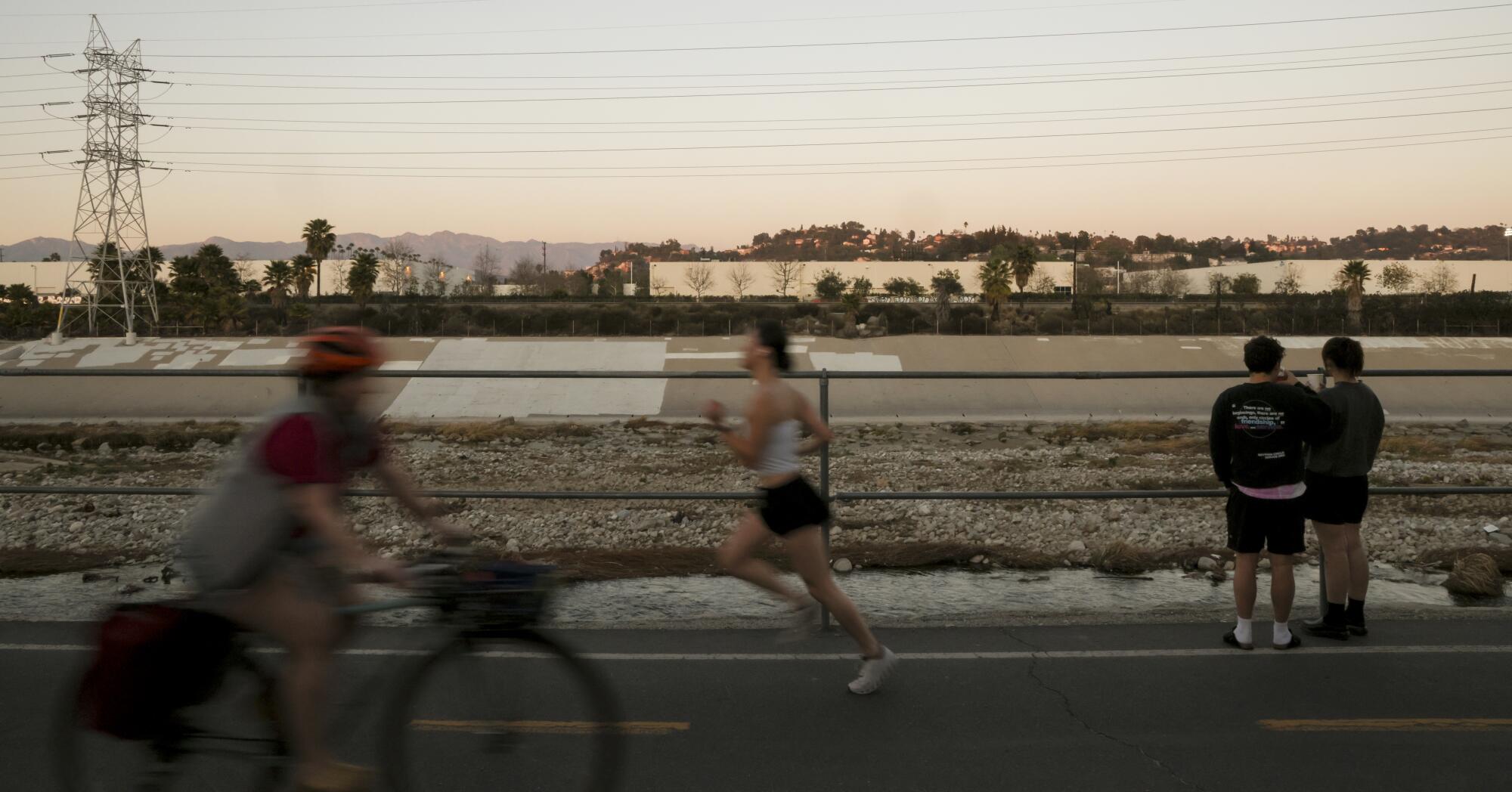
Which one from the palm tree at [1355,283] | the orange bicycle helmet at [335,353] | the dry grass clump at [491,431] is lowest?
the dry grass clump at [491,431]

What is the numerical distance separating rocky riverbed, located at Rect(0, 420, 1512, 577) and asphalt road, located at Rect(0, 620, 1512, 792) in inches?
98.5

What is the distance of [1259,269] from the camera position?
125m

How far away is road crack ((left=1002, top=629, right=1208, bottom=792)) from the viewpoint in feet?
14.5

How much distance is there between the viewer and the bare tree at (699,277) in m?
118

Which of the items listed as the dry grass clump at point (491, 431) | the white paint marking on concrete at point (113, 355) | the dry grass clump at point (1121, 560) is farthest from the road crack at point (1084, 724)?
the white paint marking on concrete at point (113, 355)

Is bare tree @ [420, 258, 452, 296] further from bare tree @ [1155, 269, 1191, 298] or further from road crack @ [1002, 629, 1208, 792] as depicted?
road crack @ [1002, 629, 1208, 792]

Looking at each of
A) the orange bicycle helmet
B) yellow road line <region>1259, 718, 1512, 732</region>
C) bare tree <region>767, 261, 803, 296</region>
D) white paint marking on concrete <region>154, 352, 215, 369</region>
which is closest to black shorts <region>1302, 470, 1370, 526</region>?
yellow road line <region>1259, 718, 1512, 732</region>

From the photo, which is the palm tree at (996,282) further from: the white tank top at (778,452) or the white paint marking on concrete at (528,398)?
the white tank top at (778,452)

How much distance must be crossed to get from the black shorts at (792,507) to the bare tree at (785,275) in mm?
112014

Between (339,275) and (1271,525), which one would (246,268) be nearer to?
(339,275)

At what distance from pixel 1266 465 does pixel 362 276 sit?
3189 inches

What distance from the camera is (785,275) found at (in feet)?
387

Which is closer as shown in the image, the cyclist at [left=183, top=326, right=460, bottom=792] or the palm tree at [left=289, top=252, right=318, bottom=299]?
the cyclist at [left=183, top=326, right=460, bottom=792]

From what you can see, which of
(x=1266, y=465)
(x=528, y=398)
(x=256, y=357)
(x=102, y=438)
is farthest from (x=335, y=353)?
(x=256, y=357)
